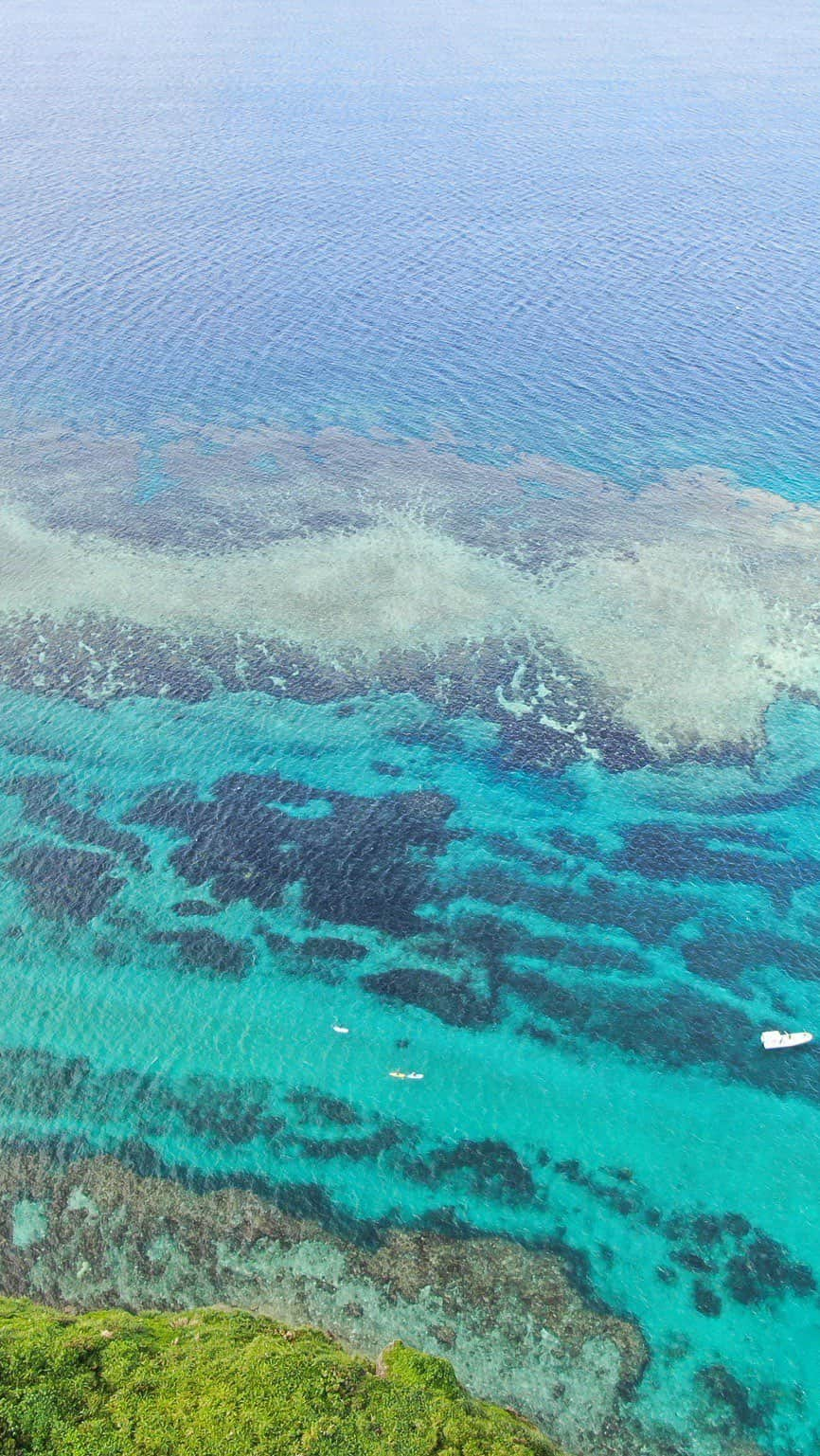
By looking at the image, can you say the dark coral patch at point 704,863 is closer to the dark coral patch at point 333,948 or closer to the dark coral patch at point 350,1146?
the dark coral patch at point 333,948

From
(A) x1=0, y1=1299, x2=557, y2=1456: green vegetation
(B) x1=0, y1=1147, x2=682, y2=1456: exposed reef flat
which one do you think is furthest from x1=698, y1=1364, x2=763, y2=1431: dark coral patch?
(A) x1=0, y1=1299, x2=557, y2=1456: green vegetation

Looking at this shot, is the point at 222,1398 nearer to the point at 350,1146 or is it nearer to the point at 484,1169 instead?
the point at 350,1146

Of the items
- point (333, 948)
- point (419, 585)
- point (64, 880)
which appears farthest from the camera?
point (419, 585)

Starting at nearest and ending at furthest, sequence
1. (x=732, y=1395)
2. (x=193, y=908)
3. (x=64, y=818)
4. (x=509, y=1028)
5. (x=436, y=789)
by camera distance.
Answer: (x=732, y=1395)
(x=509, y=1028)
(x=193, y=908)
(x=64, y=818)
(x=436, y=789)

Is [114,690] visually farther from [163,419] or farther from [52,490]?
[163,419]

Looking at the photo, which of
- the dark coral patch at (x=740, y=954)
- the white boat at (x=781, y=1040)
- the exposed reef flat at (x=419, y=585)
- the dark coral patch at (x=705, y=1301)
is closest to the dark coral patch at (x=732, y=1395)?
the dark coral patch at (x=705, y=1301)

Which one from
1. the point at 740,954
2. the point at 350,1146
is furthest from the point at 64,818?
the point at 740,954

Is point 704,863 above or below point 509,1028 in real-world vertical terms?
above

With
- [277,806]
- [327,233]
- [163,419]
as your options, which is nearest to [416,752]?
[277,806]
